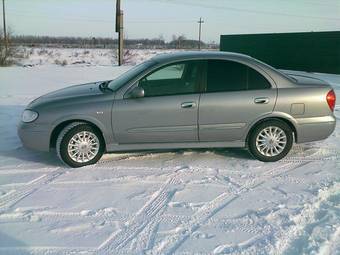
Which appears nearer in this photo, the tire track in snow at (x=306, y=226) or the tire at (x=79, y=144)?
the tire track in snow at (x=306, y=226)

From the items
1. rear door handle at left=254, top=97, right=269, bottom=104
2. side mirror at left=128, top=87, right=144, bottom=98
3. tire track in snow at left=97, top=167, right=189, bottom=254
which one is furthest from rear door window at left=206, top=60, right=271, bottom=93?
tire track in snow at left=97, top=167, right=189, bottom=254

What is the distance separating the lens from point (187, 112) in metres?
5.51

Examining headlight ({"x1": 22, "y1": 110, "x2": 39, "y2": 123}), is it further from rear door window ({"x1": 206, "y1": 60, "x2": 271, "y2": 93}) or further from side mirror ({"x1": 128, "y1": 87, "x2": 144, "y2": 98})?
rear door window ({"x1": 206, "y1": 60, "x2": 271, "y2": 93})

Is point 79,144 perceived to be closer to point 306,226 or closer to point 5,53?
point 306,226

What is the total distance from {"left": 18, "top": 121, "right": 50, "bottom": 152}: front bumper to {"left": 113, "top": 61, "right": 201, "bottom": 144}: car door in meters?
1.01

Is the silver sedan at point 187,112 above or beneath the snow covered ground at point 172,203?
above

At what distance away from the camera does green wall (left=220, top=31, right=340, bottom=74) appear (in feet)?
69.4

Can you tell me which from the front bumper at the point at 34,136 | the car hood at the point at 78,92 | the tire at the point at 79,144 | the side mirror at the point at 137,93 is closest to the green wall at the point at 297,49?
the car hood at the point at 78,92

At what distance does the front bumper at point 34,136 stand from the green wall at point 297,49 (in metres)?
19.0

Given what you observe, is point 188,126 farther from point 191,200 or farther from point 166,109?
point 191,200

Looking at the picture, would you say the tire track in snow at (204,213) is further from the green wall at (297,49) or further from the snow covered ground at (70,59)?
the snow covered ground at (70,59)

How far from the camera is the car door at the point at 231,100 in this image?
5.56 m

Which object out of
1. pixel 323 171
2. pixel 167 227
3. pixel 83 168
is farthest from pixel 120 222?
pixel 323 171

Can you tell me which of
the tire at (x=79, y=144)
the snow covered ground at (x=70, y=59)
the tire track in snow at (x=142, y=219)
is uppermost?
the snow covered ground at (x=70, y=59)
